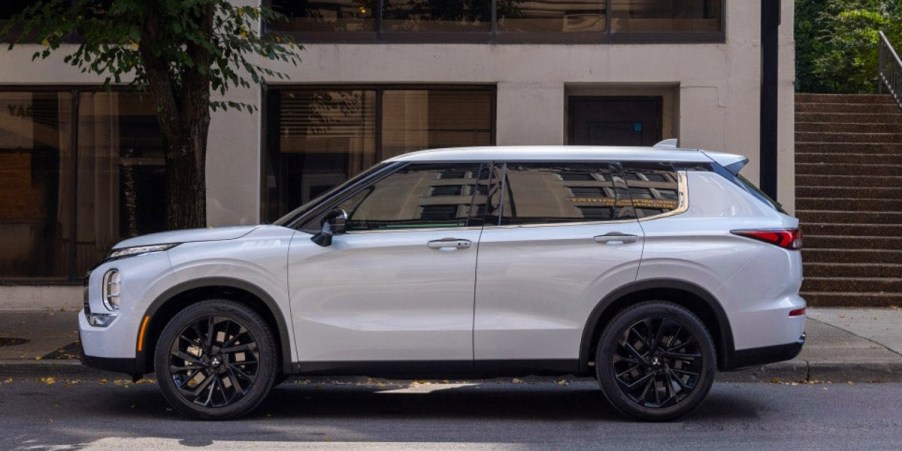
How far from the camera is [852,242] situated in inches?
620

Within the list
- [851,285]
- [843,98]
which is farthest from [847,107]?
[851,285]

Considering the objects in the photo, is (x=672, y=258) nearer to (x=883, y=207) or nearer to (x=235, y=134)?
(x=235, y=134)

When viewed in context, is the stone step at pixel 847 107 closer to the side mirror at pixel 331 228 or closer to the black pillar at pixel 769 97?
the black pillar at pixel 769 97

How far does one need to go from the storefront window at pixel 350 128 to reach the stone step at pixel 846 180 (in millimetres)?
4942

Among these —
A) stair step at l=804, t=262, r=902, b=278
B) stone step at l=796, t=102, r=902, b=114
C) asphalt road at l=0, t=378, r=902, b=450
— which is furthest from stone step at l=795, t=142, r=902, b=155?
asphalt road at l=0, t=378, r=902, b=450

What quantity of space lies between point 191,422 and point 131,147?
7.23 metres

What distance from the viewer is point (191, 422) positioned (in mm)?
8266

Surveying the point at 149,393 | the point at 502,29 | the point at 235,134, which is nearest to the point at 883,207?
the point at 502,29

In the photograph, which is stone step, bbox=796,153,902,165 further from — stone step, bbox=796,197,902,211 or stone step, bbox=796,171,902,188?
stone step, bbox=796,197,902,211

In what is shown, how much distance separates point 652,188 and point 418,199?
158 centimetres

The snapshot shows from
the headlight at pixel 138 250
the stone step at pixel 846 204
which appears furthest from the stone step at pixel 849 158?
the headlight at pixel 138 250

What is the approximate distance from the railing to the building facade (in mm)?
6237

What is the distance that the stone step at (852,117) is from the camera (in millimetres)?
18969

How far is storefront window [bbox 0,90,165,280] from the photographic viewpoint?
14.8 metres
